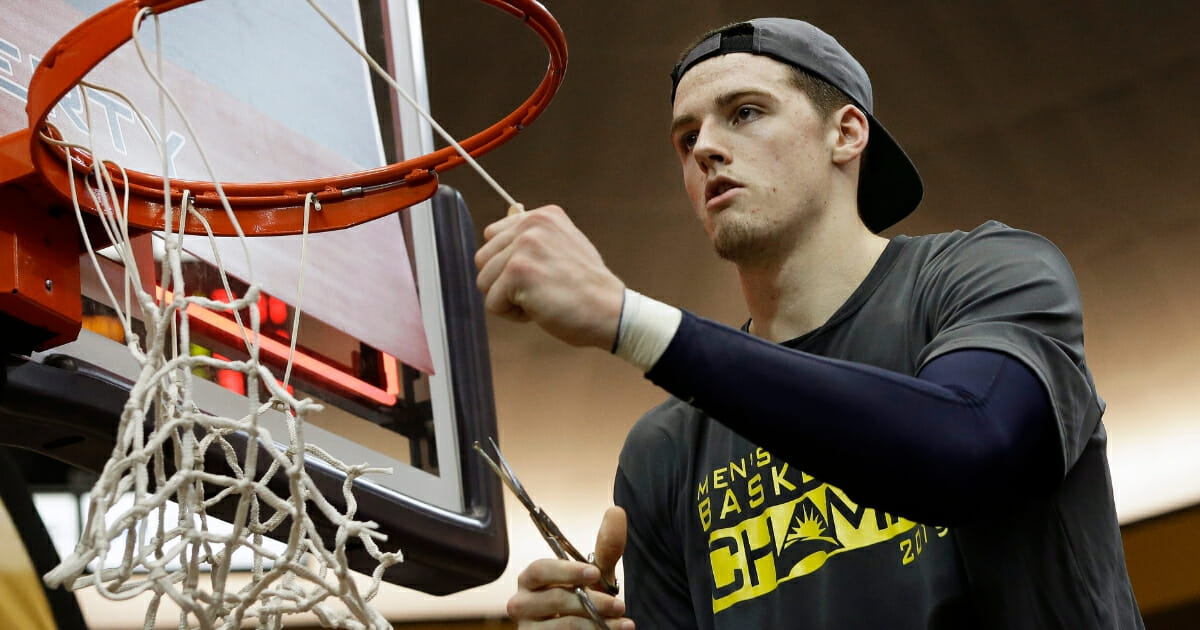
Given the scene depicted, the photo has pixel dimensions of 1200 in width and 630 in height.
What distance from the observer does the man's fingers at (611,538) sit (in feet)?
3.94

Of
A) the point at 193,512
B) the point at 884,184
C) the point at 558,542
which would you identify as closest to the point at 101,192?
the point at 193,512

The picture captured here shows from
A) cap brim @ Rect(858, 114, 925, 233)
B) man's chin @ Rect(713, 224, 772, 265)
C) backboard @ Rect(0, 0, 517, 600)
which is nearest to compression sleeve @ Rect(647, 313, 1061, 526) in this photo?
man's chin @ Rect(713, 224, 772, 265)

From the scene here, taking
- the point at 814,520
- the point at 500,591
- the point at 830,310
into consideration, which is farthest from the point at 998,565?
the point at 500,591

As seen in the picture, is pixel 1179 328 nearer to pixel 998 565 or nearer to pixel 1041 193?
pixel 1041 193

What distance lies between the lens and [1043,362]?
99cm

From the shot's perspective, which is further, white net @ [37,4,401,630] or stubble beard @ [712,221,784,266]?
stubble beard @ [712,221,784,266]

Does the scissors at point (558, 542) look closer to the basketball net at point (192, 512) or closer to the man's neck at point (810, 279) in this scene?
the basketball net at point (192, 512)

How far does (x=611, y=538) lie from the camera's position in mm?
1205

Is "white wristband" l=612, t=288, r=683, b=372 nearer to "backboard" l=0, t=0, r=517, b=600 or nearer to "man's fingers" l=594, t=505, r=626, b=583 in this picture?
"man's fingers" l=594, t=505, r=626, b=583

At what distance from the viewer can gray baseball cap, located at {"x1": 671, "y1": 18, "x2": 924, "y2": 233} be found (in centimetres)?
152

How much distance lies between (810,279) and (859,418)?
525mm

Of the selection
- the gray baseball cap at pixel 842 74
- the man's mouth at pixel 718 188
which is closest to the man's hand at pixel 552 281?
the man's mouth at pixel 718 188

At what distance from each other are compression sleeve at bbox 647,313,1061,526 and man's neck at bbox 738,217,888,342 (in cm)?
46

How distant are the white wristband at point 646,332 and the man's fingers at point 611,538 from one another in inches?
12.3
